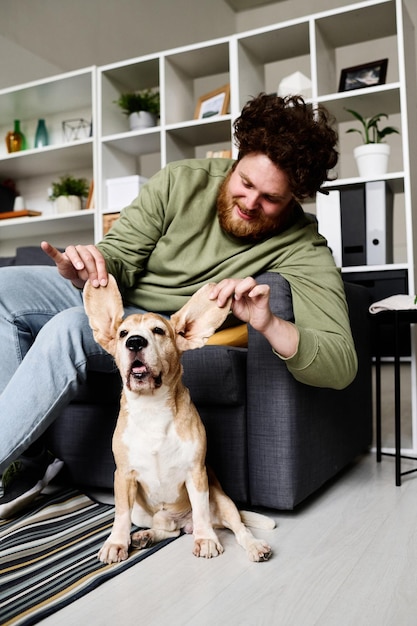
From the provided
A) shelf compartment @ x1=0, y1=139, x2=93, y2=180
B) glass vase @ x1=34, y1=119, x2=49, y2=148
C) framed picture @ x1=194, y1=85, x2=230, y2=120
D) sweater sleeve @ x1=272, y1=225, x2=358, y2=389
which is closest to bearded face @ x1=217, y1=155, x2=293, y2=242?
sweater sleeve @ x1=272, y1=225, x2=358, y2=389

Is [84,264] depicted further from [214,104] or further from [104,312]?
[214,104]

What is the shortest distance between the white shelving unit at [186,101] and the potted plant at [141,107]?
9cm

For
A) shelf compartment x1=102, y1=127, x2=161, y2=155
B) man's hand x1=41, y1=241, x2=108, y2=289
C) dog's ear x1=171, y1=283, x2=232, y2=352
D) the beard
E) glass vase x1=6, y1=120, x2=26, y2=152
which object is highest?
glass vase x1=6, y1=120, x2=26, y2=152

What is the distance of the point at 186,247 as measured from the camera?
72.0 inches

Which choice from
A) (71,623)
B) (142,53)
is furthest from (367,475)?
(142,53)

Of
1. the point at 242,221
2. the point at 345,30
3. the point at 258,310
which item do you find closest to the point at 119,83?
the point at 345,30

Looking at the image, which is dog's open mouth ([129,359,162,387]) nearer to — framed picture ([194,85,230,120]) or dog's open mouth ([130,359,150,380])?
dog's open mouth ([130,359,150,380])

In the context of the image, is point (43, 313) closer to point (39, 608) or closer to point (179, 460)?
point (179, 460)

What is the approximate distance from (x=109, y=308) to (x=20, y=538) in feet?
1.87

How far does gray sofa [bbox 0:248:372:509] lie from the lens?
1573 mm

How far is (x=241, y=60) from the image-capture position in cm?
291

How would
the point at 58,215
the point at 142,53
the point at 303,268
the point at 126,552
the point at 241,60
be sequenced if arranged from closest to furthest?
the point at 126,552 < the point at 303,268 < the point at 241,60 < the point at 58,215 < the point at 142,53

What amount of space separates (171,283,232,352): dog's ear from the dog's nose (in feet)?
0.45

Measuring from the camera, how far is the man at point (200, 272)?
137 centimetres
